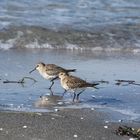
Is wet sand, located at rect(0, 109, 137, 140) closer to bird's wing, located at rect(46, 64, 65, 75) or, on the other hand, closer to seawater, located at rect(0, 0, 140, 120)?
seawater, located at rect(0, 0, 140, 120)

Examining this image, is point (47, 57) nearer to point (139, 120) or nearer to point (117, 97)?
point (117, 97)

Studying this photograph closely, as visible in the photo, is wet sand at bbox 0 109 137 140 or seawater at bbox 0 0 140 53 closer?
wet sand at bbox 0 109 137 140

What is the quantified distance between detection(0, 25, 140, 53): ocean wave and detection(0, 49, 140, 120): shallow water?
1.66 ft

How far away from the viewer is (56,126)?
7.33 metres

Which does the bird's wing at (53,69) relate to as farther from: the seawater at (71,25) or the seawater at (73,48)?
the seawater at (71,25)

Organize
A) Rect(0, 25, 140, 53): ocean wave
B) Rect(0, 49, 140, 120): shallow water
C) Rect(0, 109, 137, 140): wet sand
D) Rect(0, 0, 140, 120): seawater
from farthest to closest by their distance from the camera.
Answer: Rect(0, 25, 140, 53): ocean wave, Rect(0, 0, 140, 120): seawater, Rect(0, 49, 140, 120): shallow water, Rect(0, 109, 137, 140): wet sand

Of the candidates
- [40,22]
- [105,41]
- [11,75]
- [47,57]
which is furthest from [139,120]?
[40,22]

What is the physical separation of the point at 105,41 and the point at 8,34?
6.64ft

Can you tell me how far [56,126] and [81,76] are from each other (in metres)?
3.33

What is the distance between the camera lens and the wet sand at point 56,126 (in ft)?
22.8

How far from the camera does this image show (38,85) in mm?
10023

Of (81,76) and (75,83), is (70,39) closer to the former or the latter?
(81,76)

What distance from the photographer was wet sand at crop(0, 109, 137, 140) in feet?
22.8

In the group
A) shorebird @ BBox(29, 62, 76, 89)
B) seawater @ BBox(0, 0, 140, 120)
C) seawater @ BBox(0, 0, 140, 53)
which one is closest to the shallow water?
seawater @ BBox(0, 0, 140, 120)
